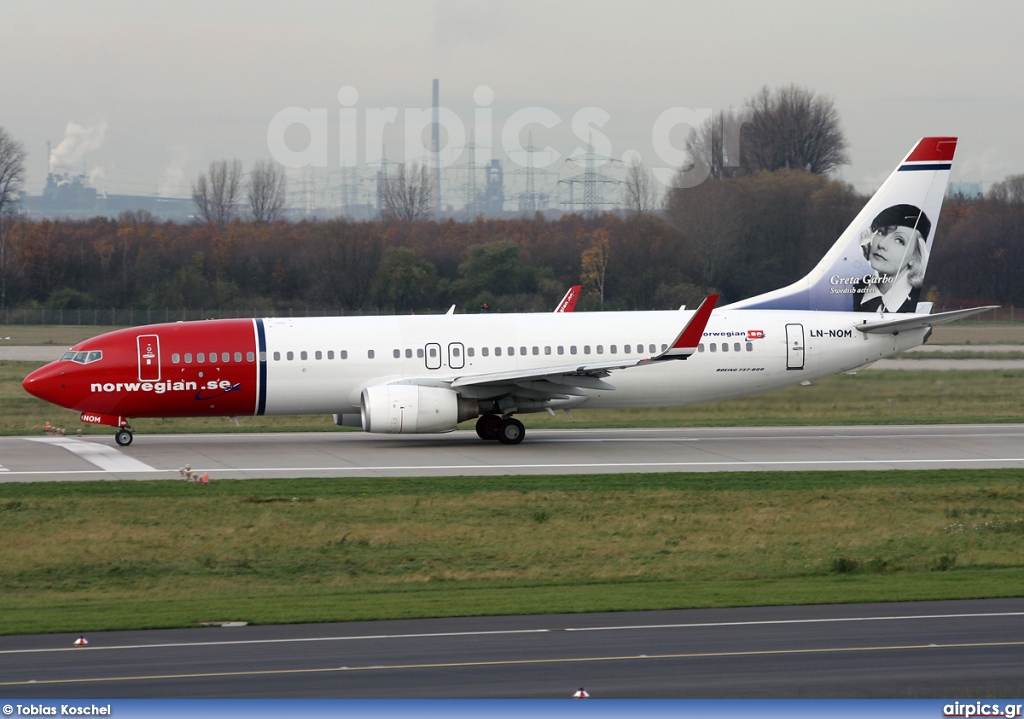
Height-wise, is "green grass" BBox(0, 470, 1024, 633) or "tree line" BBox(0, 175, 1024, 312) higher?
"tree line" BBox(0, 175, 1024, 312)

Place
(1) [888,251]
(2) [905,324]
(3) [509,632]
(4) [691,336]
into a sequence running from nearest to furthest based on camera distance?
(3) [509,632] < (4) [691,336] < (2) [905,324] < (1) [888,251]

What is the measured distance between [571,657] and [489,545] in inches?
310

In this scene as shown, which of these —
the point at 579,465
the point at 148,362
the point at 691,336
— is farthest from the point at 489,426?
the point at 148,362

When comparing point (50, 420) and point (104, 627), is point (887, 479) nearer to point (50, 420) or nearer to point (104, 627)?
point (104, 627)

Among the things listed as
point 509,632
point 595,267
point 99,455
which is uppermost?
point 595,267

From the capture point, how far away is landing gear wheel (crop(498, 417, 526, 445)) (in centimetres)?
3353

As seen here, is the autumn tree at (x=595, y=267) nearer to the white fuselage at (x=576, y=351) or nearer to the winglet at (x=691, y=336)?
the white fuselage at (x=576, y=351)

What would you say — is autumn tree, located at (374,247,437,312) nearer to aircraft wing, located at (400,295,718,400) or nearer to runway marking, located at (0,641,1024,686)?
aircraft wing, located at (400,295,718,400)

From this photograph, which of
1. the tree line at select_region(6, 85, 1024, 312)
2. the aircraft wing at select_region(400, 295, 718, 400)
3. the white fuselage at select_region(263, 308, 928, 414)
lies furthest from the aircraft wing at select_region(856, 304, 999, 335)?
the tree line at select_region(6, 85, 1024, 312)

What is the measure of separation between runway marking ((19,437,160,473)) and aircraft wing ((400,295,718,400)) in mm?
7278

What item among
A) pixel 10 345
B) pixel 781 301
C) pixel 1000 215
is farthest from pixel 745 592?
pixel 1000 215

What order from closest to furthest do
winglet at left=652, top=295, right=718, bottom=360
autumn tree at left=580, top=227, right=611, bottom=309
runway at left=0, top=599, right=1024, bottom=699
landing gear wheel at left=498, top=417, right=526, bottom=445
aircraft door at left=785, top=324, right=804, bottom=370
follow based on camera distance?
1. runway at left=0, top=599, right=1024, bottom=699
2. winglet at left=652, top=295, right=718, bottom=360
3. landing gear wheel at left=498, top=417, right=526, bottom=445
4. aircraft door at left=785, top=324, right=804, bottom=370
5. autumn tree at left=580, top=227, right=611, bottom=309

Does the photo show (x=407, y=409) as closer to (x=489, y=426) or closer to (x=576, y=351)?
(x=489, y=426)

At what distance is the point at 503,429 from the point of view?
1325 inches
